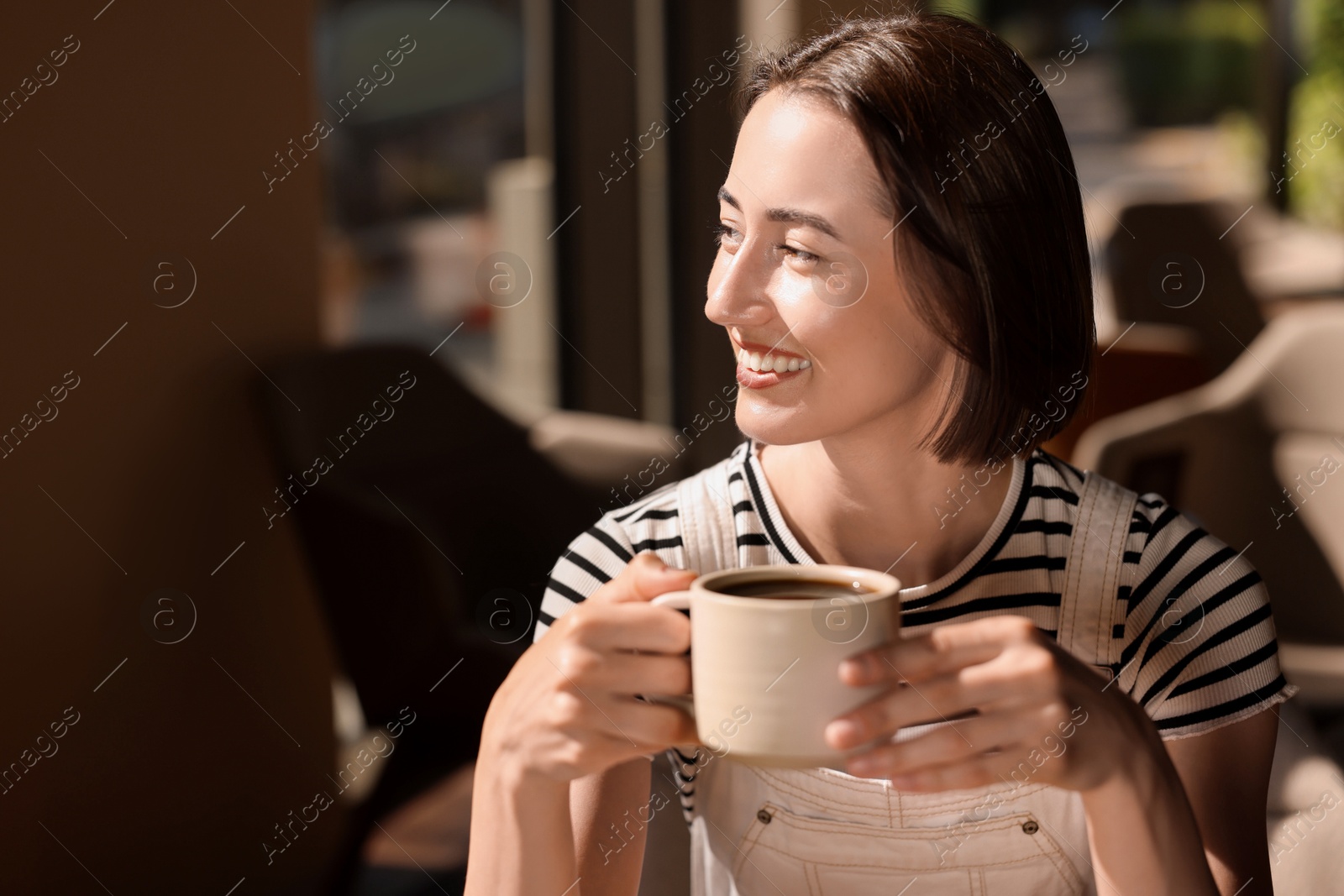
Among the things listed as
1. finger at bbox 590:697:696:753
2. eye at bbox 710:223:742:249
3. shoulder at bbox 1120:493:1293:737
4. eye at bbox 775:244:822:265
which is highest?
eye at bbox 710:223:742:249

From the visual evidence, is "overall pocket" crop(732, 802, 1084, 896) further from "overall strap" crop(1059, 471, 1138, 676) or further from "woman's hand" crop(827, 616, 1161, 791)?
"woman's hand" crop(827, 616, 1161, 791)

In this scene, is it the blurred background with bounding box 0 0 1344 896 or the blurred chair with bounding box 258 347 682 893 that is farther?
the blurred chair with bounding box 258 347 682 893

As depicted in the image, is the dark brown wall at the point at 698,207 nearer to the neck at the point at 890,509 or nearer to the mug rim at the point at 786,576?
the neck at the point at 890,509

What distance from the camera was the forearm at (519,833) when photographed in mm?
816

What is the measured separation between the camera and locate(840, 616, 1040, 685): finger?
2.26 feet

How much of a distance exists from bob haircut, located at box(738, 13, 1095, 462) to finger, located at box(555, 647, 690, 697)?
0.39 meters

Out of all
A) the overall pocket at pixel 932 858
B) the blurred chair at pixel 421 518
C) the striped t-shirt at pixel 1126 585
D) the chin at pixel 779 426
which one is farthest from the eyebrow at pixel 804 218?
the blurred chair at pixel 421 518

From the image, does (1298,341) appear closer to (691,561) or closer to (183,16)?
(691,561)

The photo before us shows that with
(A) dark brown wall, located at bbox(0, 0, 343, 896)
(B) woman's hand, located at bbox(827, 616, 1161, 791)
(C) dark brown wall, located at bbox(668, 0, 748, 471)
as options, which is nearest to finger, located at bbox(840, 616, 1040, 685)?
(B) woman's hand, located at bbox(827, 616, 1161, 791)

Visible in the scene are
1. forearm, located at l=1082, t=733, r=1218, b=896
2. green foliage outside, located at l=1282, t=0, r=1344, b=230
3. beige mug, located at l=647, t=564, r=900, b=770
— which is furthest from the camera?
green foliage outside, located at l=1282, t=0, r=1344, b=230

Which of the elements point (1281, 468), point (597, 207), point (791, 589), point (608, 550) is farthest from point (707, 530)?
point (597, 207)

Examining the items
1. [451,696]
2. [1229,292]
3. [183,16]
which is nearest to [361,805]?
[451,696]

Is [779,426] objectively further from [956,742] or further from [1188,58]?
[1188,58]

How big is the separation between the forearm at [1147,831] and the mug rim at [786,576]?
21 cm
